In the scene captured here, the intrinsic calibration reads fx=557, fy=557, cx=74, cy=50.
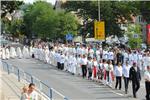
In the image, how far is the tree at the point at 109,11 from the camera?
70000mm

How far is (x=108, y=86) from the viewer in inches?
1173

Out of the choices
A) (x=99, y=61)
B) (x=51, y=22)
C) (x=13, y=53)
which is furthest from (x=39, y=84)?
(x=51, y=22)

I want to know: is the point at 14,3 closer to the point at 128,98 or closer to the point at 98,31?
the point at 128,98

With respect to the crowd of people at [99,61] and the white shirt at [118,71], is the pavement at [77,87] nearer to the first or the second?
the crowd of people at [99,61]

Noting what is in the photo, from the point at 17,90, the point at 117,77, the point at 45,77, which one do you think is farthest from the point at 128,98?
the point at 45,77

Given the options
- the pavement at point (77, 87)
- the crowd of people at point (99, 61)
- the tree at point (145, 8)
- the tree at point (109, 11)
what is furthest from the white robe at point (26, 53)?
the tree at point (145, 8)

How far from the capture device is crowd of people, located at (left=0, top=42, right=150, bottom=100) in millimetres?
26672

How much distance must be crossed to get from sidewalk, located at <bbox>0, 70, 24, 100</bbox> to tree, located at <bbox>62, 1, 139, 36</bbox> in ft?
131

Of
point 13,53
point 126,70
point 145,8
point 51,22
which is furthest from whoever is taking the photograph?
point 145,8

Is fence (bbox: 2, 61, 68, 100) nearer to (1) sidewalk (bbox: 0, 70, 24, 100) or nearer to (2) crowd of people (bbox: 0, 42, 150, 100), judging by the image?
(1) sidewalk (bbox: 0, 70, 24, 100)

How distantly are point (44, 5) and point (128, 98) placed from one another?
6033cm

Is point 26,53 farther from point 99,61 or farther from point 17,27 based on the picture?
point 17,27

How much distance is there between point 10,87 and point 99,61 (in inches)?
348

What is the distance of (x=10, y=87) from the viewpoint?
84.3ft
